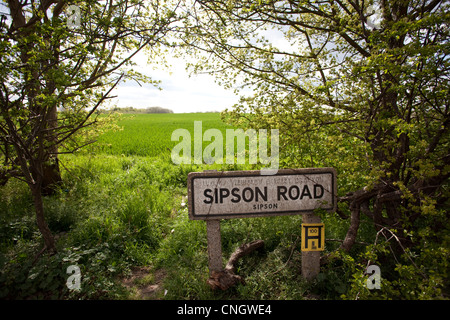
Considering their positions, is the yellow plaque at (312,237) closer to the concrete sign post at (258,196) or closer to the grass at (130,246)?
the concrete sign post at (258,196)

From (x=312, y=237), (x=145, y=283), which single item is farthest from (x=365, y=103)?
(x=145, y=283)

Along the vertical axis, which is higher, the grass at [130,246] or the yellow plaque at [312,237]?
the yellow plaque at [312,237]

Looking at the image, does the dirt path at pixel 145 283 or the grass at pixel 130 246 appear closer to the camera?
the grass at pixel 130 246

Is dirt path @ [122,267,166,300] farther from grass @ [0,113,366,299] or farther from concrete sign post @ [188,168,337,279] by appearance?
concrete sign post @ [188,168,337,279]

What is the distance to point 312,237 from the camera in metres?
2.84

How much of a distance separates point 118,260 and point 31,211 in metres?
2.36

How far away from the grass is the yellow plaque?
0.84 ft

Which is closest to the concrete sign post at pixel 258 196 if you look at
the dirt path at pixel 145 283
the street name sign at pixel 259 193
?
the street name sign at pixel 259 193

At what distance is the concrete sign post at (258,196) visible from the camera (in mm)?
2742

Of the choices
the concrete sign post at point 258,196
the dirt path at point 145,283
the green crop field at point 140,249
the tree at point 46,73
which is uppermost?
the tree at point 46,73

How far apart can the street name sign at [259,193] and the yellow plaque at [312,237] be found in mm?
176

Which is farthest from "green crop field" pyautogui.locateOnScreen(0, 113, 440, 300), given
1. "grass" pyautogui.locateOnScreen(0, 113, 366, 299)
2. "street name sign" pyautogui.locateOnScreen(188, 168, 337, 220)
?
"street name sign" pyautogui.locateOnScreen(188, 168, 337, 220)

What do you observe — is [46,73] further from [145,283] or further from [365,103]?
[365,103]
